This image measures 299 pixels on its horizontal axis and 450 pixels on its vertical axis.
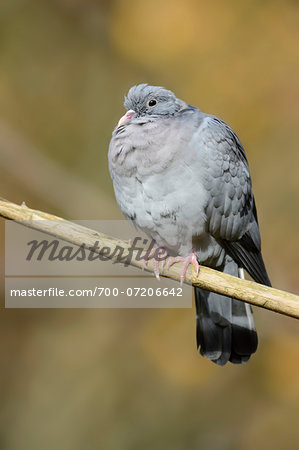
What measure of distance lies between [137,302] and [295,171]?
2025mm

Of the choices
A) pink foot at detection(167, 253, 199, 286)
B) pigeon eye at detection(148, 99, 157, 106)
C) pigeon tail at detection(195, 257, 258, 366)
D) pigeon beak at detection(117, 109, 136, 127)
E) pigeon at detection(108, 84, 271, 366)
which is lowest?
pigeon tail at detection(195, 257, 258, 366)

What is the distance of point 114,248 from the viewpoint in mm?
3119

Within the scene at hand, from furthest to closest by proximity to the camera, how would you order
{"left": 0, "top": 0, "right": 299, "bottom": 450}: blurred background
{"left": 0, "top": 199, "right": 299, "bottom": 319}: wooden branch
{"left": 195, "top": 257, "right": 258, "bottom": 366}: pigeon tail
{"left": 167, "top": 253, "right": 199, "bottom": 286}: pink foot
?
1. {"left": 0, "top": 0, "right": 299, "bottom": 450}: blurred background
2. {"left": 195, "top": 257, "right": 258, "bottom": 366}: pigeon tail
3. {"left": 167, "top": 253, "right": 199, "bottom": 286}: pink foot
4. {"left": 0, "top": 199, "right": 299, "bottom": 319}: wooden branch

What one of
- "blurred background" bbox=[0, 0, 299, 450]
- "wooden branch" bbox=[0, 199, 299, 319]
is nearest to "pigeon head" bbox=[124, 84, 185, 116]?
"wooden branch" bbox=[0, 199, 299, 319]

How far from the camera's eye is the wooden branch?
2.89 metres

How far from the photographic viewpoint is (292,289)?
17.0 ft

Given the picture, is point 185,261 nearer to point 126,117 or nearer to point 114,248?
point 114,248

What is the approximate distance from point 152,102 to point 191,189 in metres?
0.67

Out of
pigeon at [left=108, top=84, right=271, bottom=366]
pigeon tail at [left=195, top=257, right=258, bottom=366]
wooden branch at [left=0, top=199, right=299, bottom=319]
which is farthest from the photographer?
pigeon tail at [left=195, top=257, right=258, bottom=366]

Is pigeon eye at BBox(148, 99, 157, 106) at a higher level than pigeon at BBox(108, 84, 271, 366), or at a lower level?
higher

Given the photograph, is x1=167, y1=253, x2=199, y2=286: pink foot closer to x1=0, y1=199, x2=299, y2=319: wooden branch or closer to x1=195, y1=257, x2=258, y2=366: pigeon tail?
x1=0, y1=199, x2=299, y2=319: wooden branch

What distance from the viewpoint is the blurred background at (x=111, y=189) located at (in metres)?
5.45

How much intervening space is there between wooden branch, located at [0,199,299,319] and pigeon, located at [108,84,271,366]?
1.25 ft

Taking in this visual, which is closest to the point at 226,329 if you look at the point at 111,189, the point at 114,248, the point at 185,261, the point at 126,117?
the point at 185,261
